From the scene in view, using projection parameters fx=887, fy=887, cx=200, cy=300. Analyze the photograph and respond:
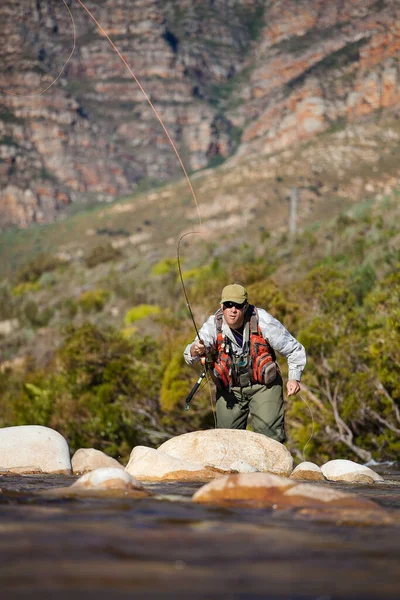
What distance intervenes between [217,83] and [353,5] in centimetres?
3564

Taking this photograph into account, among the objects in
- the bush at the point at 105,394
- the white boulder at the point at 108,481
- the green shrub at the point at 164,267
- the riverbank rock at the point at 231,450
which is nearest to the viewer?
the white boulder at the point at 108,481

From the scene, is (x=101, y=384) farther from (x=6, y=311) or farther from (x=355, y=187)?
(x=355, y=187)

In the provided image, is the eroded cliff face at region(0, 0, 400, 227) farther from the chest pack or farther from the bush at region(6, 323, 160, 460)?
the chest pack

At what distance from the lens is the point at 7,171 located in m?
124

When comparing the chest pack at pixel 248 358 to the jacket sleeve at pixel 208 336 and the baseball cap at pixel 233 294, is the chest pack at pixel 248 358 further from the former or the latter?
the baseball cap at pixel 233 294

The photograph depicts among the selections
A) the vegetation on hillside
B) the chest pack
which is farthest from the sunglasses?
the vegetation on hillside

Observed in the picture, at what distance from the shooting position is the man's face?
6734mm

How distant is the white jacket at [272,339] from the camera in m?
6.95

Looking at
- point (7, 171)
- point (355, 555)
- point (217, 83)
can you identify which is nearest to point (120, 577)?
point (355, 555)

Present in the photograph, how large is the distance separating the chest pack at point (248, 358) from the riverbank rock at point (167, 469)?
2.74 feet

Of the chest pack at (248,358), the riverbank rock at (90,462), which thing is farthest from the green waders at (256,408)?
the riverbank rock at (90,462)

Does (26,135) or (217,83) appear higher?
(217,83)

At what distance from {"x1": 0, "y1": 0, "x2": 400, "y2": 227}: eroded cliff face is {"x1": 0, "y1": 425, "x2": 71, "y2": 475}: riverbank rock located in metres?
85.0

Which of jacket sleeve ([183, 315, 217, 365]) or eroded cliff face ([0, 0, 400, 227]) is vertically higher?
eroded cliff face ([0, 0, 400, 227])
